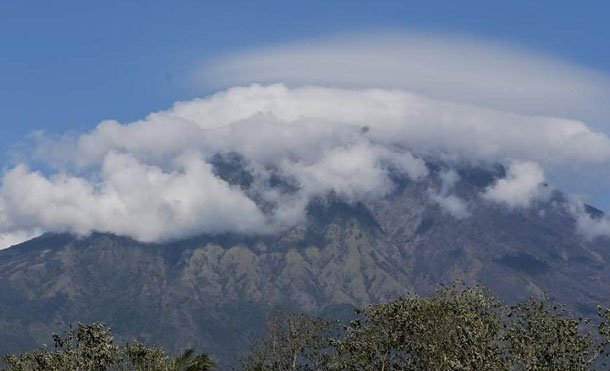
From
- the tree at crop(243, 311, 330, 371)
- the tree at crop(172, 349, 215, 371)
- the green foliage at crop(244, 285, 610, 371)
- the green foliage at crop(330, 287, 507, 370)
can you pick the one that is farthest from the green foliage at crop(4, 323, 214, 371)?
the tree at crop(243, 311, 330, 371)

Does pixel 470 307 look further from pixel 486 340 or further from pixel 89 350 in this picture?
pixel 89 350

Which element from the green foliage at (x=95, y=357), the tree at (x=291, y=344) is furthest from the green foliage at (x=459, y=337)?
the green foliage at (x=95, y=357)

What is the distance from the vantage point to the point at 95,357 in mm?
97688

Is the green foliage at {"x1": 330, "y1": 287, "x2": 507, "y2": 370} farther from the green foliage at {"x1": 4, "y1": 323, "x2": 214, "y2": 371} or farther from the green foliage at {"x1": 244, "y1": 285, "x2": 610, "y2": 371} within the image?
the green foliage at {"x1": 4, "y1": 323, "x2": 214, "y2": 371}

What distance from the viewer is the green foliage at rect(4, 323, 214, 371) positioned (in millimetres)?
92188

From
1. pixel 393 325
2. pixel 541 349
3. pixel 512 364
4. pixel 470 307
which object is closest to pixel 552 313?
pixel 541 349

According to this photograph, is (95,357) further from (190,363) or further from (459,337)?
(459,337)

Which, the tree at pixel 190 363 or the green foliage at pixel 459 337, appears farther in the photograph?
the tree at pixel 190 363

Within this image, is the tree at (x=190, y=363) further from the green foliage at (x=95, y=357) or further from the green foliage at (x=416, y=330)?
the green foliage at (x=416, y=330)

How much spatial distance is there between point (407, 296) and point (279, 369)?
48892 millimetres

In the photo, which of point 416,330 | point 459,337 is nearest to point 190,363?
point 416,330

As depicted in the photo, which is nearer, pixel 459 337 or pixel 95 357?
pixel 459 337

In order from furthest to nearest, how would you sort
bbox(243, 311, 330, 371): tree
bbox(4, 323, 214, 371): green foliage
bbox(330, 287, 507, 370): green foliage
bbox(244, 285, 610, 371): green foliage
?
1. bbox(243, 311, 330, 371): tree
2. bbox(330, 287, 507, 370): green foliage
3. bbox(4, 323, 214, 371): green foliage
4. bbox(244, 285, 610, 371): green foliage

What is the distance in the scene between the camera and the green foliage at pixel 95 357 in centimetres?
9219
